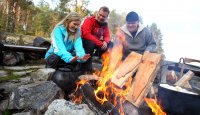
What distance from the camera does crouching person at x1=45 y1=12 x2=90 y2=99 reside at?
442 cm

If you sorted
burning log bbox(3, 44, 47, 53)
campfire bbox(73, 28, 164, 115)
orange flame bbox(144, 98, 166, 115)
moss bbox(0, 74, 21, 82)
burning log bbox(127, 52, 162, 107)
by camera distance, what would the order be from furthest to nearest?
1. burning log bbox(3, 44, 47, 53)
2. moss bbox(0, 74, 21, 82)
3. burning log bbox(127, 52, 162, 107)
4. orange flame bbox(144, 98, 166, 115)
5. campfire bbox(73, 28, 164, 115)

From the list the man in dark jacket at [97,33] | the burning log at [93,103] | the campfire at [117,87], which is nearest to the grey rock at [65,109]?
the burning log at [93,103]

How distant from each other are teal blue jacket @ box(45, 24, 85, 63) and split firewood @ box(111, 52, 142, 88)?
791 mm

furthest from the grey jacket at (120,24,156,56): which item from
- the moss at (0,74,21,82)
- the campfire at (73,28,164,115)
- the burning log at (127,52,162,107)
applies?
the moss at (0,74,21,82)

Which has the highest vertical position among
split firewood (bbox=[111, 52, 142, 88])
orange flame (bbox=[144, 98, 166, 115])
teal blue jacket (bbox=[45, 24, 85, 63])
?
teal blue jacket (bbox=[45, 24, 85, 63])

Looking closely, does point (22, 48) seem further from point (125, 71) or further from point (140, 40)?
point (125, 71)

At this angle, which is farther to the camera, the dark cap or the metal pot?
the dark cap

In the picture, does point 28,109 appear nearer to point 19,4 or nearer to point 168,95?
point 168,95

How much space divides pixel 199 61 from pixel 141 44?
1336 millimetres

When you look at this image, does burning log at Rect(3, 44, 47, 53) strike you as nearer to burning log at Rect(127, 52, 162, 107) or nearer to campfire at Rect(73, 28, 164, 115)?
campfire at Rect(73, 28, 164, 115)

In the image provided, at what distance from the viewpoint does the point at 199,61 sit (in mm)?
5129

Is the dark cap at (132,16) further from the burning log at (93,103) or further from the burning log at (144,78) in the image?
the burning log at (93,103)

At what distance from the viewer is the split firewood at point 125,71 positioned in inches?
170

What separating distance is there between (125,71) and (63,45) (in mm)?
1261
